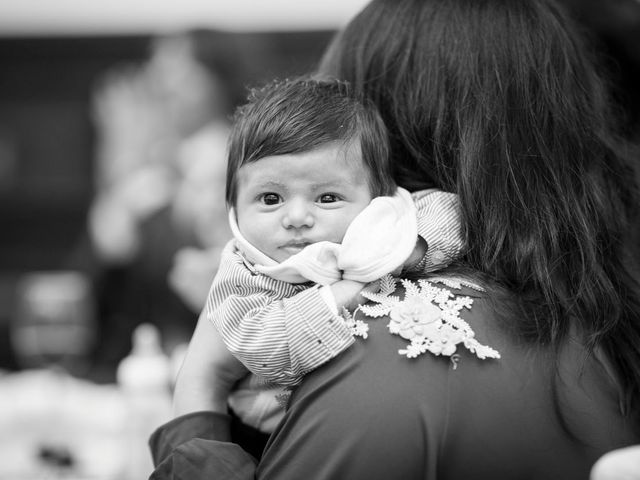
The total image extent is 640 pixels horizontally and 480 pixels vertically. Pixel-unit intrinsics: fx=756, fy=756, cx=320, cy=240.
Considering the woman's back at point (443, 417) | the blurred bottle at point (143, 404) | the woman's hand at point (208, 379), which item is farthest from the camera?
the blurred bottle at point (143, 404)

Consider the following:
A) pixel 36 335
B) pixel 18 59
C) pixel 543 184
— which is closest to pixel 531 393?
pixel 543 184

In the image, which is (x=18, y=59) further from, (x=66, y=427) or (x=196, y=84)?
(x=66, y=427)

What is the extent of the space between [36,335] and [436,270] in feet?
4.29

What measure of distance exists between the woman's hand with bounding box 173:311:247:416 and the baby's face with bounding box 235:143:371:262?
0.19m

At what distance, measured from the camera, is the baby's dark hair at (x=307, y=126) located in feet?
3.18

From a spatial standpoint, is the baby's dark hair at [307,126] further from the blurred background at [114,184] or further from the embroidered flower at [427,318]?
the blurred background at [114,184]

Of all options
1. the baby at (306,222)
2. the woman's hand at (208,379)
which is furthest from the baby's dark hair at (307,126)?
the woman's hand at (208,379)

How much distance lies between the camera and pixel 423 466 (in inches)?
32.4

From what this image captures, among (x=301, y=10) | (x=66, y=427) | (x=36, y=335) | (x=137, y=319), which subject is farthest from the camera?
(x=301, y=10)

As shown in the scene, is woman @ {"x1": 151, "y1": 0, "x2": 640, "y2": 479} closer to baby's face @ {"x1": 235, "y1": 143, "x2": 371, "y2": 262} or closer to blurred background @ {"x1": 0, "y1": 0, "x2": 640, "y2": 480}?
baby's face @ {"x1": 235, "y1": 143, "x2": 371, "y2": 262}

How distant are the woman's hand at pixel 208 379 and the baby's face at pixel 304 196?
185 millimetres

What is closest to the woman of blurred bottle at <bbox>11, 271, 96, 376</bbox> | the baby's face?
the baby's face

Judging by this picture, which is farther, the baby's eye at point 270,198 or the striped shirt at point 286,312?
the baby's eye at point 270,198

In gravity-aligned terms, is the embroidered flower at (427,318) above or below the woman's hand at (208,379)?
above
